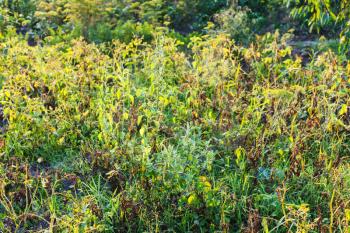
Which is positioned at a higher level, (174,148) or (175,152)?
(175,152)

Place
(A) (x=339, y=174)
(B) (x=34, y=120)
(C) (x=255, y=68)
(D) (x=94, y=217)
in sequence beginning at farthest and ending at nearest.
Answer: (C) (x=255, y=68) → (B) (x=34, y=120) → (A) (x=339, y=174) → (D) (x=94, y=217)

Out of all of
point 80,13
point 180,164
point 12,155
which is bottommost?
point 12,155

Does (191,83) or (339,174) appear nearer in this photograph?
(339,174)

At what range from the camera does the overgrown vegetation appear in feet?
11.1

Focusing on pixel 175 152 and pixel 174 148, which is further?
pixel 174 148

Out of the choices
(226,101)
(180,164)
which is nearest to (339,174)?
(180,164)

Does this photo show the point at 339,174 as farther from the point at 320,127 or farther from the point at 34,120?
the point at 34,120

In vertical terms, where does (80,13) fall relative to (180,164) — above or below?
above

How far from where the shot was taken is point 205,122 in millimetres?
4285

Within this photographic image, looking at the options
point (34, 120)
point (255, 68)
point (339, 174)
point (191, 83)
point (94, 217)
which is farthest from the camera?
point (255, 68)

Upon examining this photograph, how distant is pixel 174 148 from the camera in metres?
4.16

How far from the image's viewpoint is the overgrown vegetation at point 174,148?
133 inches

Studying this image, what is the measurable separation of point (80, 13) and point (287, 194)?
4.47 m

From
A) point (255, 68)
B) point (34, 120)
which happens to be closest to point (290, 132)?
point (255, 68)
